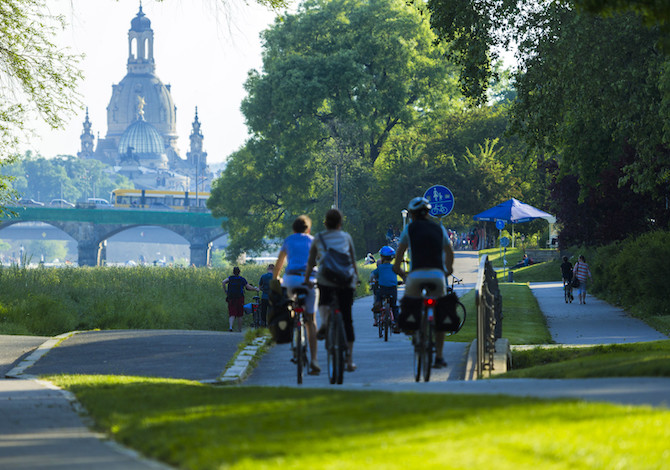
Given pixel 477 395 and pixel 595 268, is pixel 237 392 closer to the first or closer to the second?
pixel 477 395

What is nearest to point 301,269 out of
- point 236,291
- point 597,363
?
point 597,363

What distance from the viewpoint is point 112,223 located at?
118m

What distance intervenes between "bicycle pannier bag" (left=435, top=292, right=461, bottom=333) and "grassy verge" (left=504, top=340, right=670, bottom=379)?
3.75 ft

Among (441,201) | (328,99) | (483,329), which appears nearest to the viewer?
(483,329)

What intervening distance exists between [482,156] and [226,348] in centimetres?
4761

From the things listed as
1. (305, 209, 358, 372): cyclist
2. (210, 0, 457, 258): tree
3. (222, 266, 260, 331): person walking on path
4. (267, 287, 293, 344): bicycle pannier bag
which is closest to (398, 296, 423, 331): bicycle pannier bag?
(305, 209, 358, 372): cyclist

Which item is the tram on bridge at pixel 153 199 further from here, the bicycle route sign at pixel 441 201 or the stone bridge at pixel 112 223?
the bicycle route sign at pixel 441 201

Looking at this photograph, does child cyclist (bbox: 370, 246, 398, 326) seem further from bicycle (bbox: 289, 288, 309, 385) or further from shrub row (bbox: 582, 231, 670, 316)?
shrub row (bbox: 582, 231, 670, 316)

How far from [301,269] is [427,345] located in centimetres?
142

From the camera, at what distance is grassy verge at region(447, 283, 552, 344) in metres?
19.0

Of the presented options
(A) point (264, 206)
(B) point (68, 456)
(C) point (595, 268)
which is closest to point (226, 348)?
(B) point (68, 456)

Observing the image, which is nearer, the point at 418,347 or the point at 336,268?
the point at 336,268

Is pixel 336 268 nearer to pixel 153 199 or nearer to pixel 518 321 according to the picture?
pixel 518 321

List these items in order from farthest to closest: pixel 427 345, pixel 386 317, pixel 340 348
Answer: pixel 386 317, pixel 427 345, pixel 340 348
